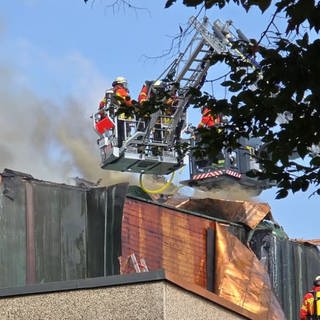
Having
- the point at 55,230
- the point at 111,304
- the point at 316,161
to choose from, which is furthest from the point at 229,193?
the point at 316,161

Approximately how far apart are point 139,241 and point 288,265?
3.80m

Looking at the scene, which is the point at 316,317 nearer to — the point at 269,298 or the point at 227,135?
the point at 269,298

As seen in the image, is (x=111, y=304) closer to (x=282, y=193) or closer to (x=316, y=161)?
(x=282, y=193)

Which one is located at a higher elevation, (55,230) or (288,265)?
(288,265)

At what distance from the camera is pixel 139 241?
436 inches

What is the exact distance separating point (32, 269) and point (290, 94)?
6099mm

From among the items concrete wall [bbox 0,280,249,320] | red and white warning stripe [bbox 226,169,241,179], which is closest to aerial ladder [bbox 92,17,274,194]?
red and white warning stripe [bbox 226,169,241,179]

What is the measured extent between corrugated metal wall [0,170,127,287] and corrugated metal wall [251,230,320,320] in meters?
3.32

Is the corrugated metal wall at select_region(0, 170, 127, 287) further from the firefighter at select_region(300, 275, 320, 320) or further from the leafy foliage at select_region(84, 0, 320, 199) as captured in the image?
the leafy foliage at select_region(84, 0, 320, 199)

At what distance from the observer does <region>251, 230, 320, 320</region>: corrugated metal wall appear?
44.0 ft

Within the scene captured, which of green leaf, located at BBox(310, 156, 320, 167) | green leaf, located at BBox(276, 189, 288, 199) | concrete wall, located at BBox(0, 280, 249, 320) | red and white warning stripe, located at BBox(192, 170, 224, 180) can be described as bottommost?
concrete wall, located at BBox(0, 280, 249, 320)

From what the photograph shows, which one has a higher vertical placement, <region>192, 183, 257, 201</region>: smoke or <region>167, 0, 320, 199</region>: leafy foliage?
<region>192, 183, 257, 201</region>: smoke

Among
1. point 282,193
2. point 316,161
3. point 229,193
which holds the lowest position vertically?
point 282,193

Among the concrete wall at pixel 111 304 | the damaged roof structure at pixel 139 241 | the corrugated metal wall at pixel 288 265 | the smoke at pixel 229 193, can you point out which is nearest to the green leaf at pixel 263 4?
the concrete wall at pixel 111 304
